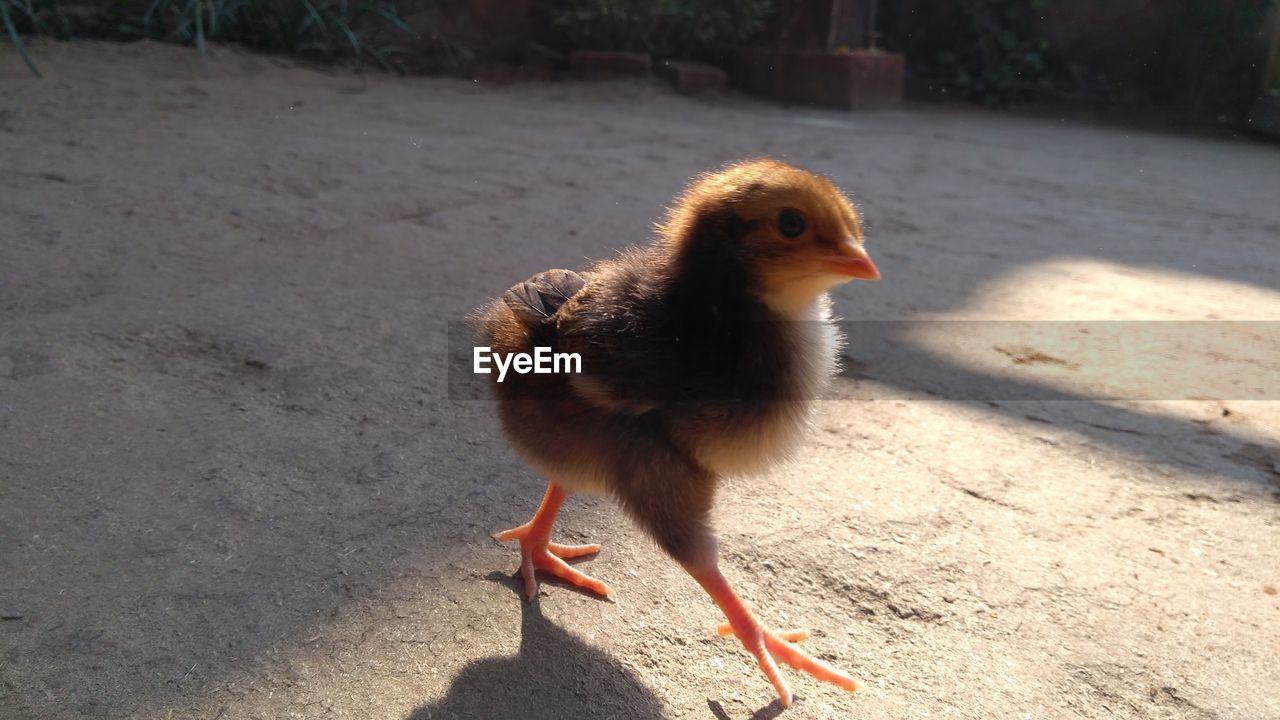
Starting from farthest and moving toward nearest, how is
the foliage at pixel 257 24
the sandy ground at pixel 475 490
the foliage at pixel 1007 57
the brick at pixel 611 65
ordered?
the foliage at pixel 1007 57, the brick at pixel 611 65, the foliage at pixel 257 24, the sandy ground at pixel 475 490

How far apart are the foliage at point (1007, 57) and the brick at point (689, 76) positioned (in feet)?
13.0

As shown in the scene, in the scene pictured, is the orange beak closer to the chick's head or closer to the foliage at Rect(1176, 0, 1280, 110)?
the chick's head

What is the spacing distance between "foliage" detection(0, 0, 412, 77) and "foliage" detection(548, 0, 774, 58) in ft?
7.47

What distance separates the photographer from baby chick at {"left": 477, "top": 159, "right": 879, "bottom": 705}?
197 cm

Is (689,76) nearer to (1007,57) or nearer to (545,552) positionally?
(1007,57)

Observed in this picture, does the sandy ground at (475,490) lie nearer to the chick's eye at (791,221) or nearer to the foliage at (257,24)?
the chick's eye at (791,221)

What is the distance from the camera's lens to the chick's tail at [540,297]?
218 centimetres

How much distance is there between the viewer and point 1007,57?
12.8 metres

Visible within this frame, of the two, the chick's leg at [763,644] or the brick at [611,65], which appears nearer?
the chick's leg at [763,644]

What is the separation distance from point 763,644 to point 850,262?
850mm

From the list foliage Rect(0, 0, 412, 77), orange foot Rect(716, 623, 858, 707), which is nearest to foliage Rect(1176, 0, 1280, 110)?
foliage Rect(0, 0, 412, 77)

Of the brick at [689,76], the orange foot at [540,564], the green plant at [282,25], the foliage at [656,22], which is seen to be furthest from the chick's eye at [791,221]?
the foliage at [656,22]

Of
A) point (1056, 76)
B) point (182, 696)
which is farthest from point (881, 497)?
point (1056, 76)

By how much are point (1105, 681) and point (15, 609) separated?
235 centimetres
